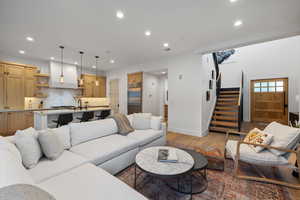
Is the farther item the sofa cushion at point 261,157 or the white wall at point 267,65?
the white wall at point 267,65

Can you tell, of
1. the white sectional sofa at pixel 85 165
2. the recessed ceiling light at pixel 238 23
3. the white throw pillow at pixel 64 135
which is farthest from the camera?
A: the recessed ceiling light at pixel 238 23

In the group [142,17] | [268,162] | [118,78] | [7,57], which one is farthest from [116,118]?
[7,57]

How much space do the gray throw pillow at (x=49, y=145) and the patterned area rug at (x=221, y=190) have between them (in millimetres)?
1007

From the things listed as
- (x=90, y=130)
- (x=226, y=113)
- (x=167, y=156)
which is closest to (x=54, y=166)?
(x=90, y=130)

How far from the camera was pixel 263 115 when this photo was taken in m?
6.07

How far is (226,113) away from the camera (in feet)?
16.7

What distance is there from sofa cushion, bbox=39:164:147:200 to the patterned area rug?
0.70m

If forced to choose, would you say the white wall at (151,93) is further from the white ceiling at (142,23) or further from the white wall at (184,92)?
the white ceiling at (142,23)

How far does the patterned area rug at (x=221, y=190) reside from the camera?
1688mm

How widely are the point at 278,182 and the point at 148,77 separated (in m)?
5.32

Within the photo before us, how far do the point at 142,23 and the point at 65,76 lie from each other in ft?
15.5

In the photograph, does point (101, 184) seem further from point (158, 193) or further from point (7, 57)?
point (7, 57)

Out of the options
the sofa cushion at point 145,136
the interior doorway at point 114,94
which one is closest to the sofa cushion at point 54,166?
the sofa cushion at point 145,136

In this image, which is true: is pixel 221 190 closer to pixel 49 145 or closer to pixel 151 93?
pixel 49 145
